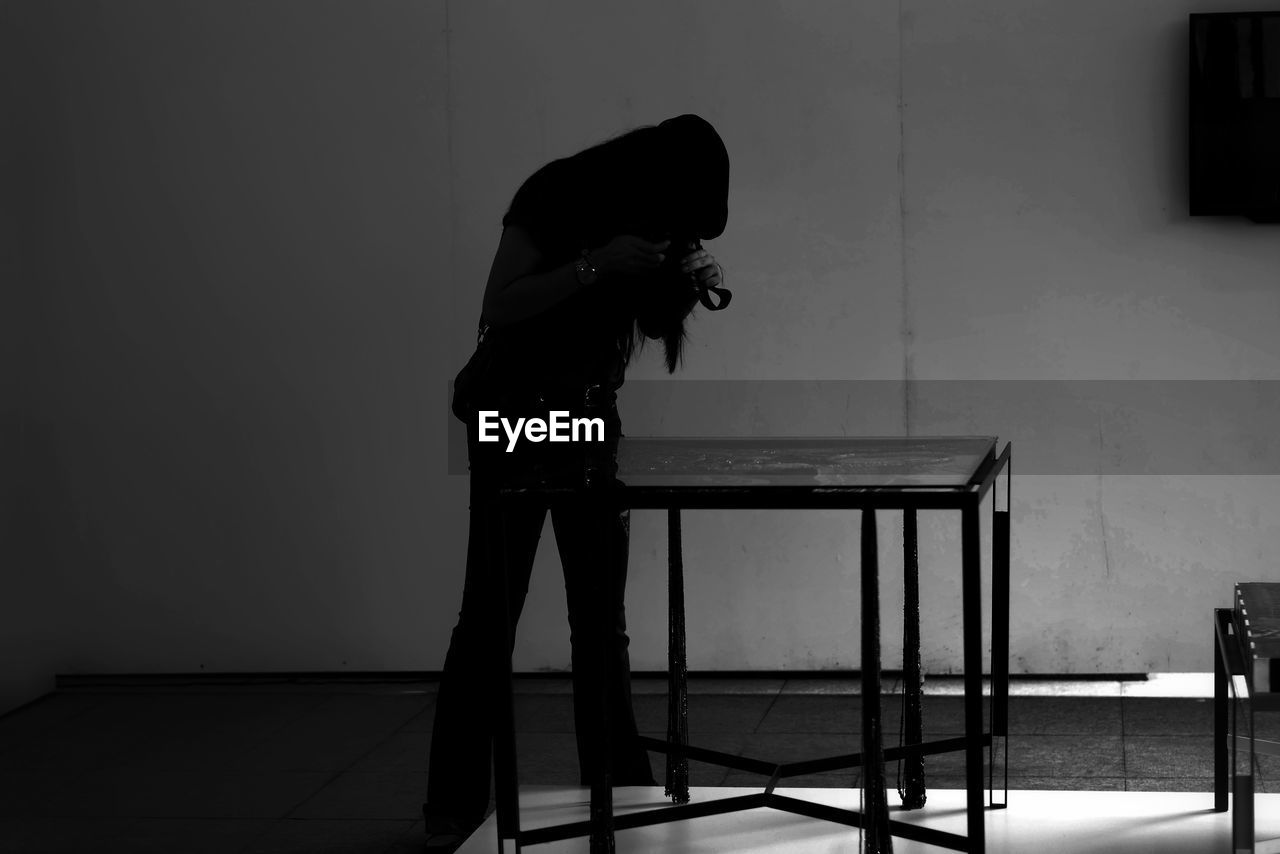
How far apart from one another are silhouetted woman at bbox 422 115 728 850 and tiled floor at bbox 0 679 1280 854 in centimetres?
31

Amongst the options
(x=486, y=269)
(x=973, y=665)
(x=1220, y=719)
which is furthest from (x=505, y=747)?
(x=486, y=269)

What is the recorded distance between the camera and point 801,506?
1763mm

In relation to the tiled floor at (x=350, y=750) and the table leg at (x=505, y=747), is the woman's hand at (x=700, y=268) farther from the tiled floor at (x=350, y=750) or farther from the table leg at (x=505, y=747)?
the tiled floor at (x=350, y=750)

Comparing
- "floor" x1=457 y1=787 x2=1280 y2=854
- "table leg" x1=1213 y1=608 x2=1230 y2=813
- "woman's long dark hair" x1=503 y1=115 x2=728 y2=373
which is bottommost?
"floor" x1=457 y1=787 x2=1280 y2=854

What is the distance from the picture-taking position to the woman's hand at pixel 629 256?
2.17 meters

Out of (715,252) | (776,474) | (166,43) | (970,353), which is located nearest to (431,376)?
(715,252)

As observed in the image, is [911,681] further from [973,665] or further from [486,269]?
[486,269]

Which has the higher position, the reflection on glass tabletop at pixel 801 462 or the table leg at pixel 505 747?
the reflection on glass tabletop at pixel 801 462

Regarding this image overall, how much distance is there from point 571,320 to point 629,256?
178 millimetres

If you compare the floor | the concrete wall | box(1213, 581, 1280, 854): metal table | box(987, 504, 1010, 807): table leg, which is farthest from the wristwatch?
the concrete wall

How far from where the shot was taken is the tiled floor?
2.71 meters

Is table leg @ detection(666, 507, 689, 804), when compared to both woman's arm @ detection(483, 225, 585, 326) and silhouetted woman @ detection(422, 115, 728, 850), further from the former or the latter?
woman's arm @ detection(483, 225, 585, 326)

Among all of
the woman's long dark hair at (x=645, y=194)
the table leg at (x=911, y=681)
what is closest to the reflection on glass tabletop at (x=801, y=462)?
the table leg at (x=911, y=681)

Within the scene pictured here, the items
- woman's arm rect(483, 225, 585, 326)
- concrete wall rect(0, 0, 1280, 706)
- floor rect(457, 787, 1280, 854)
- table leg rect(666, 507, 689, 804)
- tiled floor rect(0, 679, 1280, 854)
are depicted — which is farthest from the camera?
concrete wall rect(0, 0, 1280, 706)
